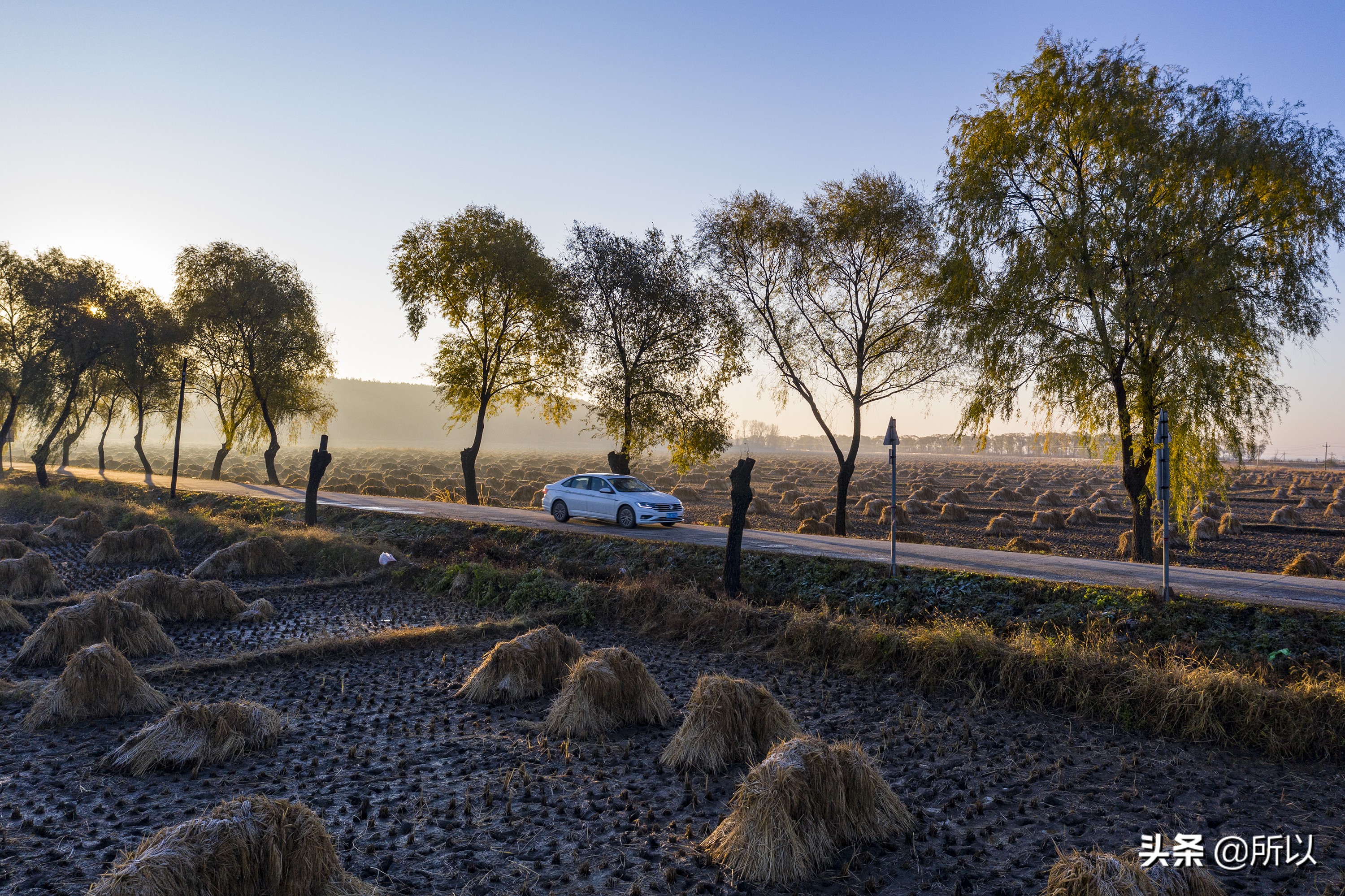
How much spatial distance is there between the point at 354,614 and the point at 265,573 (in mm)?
5417

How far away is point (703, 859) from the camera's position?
5.65 metres

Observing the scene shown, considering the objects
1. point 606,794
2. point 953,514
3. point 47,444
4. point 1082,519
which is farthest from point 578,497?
point 47,444

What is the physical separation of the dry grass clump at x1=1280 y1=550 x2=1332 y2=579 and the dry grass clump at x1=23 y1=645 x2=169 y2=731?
2585 cm

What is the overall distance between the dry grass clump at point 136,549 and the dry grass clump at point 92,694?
40.2 ft

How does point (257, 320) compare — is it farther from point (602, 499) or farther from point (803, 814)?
point (803, 814)

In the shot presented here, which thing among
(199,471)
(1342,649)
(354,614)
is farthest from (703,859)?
(199,471)

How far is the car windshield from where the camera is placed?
23.3 metres

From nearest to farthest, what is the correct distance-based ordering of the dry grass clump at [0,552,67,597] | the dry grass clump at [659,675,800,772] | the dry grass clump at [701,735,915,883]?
the dry grass clump at [701,735,915,883] → the dry grass clump at [659,675,800,772] → the dry grass clump at [0,552,67,597]

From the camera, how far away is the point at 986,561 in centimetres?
1617

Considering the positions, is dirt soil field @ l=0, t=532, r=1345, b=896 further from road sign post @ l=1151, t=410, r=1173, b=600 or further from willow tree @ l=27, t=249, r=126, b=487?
willow tree @ l=27, t=249, r=126, b=487

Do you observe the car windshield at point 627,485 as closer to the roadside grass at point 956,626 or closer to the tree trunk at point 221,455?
the roadside grass at point 956,626

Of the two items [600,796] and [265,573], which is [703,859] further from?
[265,573]

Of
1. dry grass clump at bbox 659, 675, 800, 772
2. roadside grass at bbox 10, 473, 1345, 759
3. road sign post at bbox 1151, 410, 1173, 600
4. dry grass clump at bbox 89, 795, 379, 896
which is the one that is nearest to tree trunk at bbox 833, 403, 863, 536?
roadside grass at bbox 10, 473, 1345, 759

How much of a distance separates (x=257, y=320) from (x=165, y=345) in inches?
194
